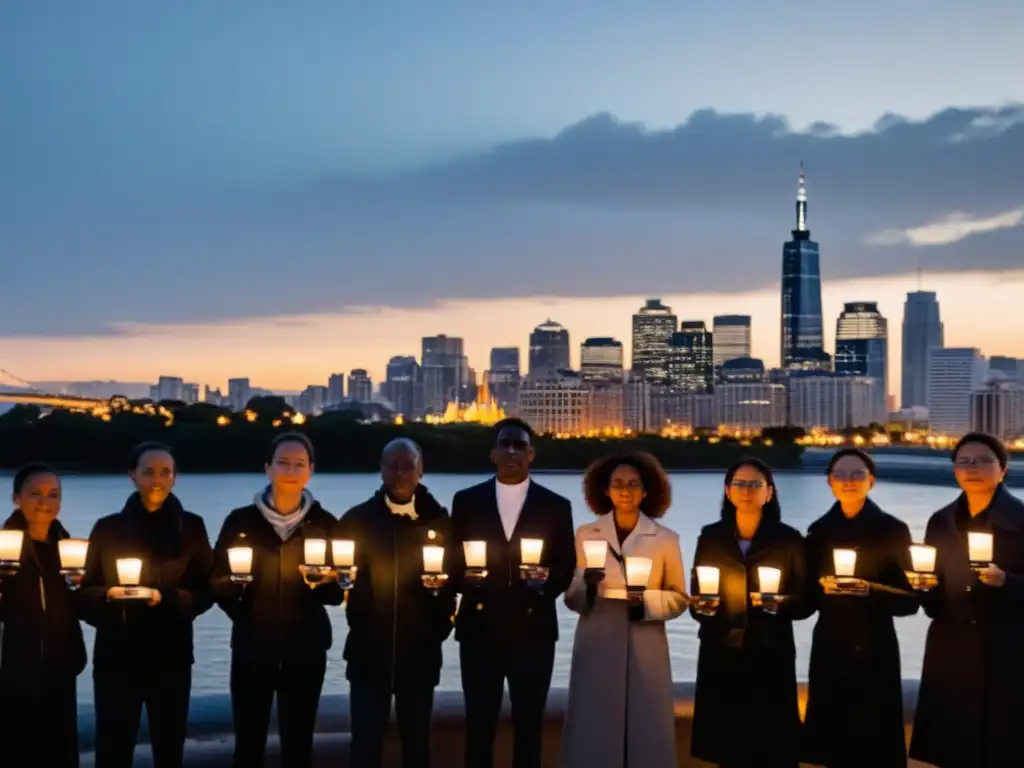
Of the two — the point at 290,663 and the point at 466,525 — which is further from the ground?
the point at 466,525

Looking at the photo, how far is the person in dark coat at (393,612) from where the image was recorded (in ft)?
21.5

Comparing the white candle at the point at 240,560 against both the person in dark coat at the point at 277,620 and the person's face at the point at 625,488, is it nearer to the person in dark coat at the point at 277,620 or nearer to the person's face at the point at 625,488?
the person in dark coat at the point at 277,620

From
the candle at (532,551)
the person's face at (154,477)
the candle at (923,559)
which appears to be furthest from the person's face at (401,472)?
the candle at (923,559)

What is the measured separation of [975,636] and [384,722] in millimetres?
2789

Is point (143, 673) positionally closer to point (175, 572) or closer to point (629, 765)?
point (175, 572)

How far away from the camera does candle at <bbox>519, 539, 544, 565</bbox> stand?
20.5 feet

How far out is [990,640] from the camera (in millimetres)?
6562

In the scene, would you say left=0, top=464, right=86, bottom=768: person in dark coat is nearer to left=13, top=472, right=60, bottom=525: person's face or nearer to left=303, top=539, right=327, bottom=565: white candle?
left=13, top=472, right=60, bottom=525: person's face

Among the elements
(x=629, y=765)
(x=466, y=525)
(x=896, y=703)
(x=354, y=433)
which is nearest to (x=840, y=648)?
(x=896, y=703)

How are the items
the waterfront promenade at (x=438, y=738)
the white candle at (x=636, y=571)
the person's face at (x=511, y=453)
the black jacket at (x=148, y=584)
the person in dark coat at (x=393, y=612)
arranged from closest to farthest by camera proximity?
1. the white candle at (x=636, y=571)
2. the black jacket at (x=148, y=584)
3. the person in dark coat at (x=393, y=612)
4. the person's face at (x=511, y=453)
5. the waterfront promenade at (x=438, y=738)

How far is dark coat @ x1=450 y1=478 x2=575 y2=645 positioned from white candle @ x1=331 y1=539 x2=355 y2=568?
57 centimetres

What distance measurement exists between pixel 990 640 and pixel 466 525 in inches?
98.6

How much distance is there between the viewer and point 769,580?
621 cm

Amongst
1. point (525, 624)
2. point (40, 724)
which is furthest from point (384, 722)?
point (40, 724)
